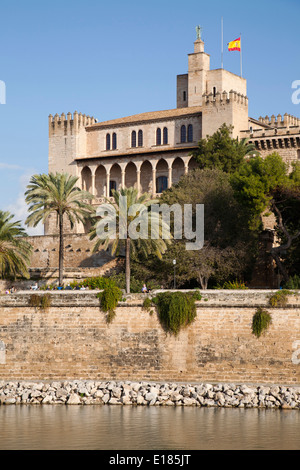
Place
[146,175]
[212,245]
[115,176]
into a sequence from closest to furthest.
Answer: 1. [212,245]
2. [146,175]
3. [115,176]

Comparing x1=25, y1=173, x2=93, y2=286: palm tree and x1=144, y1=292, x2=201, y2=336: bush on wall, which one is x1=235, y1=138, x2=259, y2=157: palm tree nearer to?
x1=25, y1=173, x2=93, y2=286: palm tree

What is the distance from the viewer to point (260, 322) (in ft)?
102

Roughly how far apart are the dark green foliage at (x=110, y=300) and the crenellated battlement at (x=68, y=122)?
2785cm

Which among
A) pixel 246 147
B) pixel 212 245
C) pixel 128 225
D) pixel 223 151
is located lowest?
pixel 212 245

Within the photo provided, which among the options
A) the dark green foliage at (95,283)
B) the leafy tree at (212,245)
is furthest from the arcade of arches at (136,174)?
the dark green foliage at (95,283)

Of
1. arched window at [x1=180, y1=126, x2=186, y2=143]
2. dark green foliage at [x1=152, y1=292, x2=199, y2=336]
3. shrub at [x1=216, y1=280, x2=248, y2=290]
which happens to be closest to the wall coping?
dark green foliage at [x1=152, y1=292, x2=199, y2=336]

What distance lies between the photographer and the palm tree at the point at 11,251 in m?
38.8

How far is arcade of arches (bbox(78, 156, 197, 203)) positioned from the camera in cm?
5531

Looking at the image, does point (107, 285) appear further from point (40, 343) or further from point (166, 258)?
point (166, 258)

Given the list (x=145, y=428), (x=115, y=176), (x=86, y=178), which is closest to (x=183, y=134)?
(x=115, y=176)

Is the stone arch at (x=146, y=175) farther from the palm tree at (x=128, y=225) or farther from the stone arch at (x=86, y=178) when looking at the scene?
the palm tree at (x=128, y=225)

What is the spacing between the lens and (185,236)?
40.9 m

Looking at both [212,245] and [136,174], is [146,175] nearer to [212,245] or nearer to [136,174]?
[136,174]

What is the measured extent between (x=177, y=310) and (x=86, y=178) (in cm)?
2891
